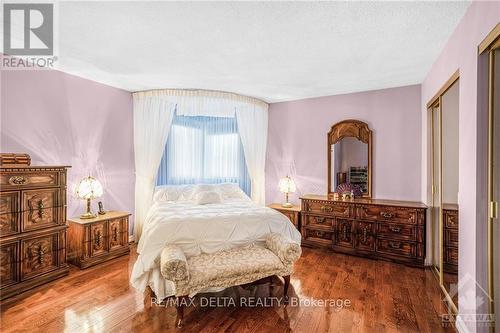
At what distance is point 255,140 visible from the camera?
16.8 feet

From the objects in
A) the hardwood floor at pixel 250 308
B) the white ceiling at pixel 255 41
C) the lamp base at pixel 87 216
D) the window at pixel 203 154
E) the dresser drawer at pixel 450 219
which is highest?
the white ceiling at pixel 255 41

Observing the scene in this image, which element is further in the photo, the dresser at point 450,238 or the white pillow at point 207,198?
the white pillow at point 207,198

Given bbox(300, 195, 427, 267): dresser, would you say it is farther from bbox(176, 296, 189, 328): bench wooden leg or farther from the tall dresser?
the tall dresser

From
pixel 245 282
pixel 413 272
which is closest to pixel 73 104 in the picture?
pixel 245 282

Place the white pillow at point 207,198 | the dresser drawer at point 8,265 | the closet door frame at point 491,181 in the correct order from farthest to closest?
the white pillow at point 207,198 < the dresser drawer at point 8,265 < the closet door frame at point 491,181

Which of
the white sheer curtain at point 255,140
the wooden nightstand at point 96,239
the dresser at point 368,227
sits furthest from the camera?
the white sheer curtain at point 255,140

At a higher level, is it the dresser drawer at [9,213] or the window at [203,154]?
the window at [203,154]

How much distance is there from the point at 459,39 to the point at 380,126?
200cm

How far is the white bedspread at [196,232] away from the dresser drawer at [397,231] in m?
1.32

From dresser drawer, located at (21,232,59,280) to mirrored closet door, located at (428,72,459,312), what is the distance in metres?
4.22

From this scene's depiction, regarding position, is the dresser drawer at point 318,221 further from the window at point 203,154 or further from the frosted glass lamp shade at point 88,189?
the frosted glass lamp shade at point 88,189

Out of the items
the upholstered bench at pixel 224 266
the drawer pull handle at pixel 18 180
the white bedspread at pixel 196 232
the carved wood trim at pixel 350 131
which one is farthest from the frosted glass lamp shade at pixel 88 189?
the carved wood trim at pixel 350 131

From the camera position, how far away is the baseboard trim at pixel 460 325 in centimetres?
200

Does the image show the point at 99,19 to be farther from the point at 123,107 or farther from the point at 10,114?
the point at 123,107
